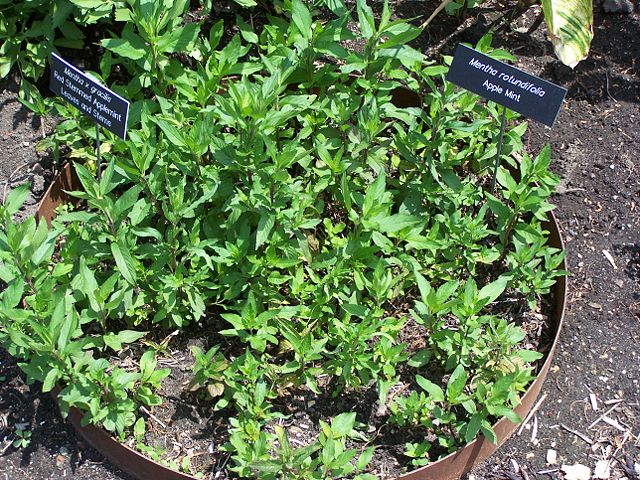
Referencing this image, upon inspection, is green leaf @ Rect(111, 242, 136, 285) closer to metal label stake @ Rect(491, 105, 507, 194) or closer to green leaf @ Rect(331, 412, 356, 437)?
green leaf @ Rect(331, 412, 356, 437)

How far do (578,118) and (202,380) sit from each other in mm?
2277

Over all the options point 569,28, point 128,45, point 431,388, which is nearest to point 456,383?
point 431,388

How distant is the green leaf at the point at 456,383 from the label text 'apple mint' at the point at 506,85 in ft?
3.20

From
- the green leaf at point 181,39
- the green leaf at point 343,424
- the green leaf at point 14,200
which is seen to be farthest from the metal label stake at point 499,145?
the green leaf at point 14,200

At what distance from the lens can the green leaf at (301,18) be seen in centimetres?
365

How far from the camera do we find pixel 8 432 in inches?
135

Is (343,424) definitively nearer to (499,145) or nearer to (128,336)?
(128,336)

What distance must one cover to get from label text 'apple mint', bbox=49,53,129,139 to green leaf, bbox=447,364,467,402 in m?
1.48

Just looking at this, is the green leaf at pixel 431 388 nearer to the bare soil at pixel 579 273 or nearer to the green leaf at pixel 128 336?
the bare soil at pixel 579 273

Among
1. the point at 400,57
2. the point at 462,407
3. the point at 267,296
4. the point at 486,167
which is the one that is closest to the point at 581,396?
the point at 462,407

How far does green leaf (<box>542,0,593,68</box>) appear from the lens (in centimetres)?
390

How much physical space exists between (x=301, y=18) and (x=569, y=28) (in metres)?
1.21

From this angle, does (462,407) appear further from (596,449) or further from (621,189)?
(621,189)

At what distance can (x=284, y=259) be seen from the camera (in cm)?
343
